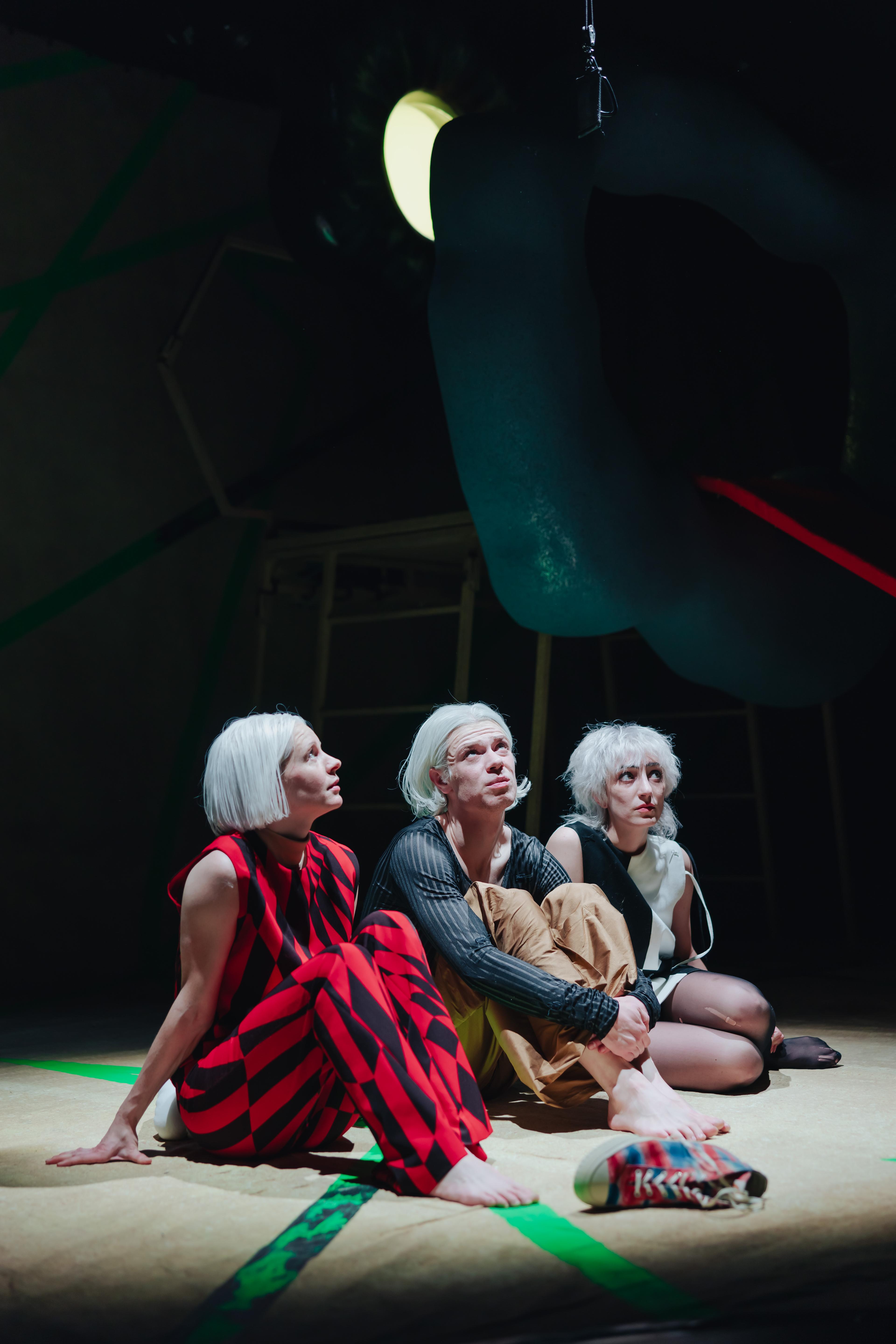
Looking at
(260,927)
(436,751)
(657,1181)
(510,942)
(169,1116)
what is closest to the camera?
(657,1181)

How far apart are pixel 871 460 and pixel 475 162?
52.3 inches

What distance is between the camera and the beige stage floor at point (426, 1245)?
124 centimetres

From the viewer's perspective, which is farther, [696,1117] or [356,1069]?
[696,1117]

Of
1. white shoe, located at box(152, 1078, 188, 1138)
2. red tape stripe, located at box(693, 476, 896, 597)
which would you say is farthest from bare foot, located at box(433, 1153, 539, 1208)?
red tape stripe, located at box(693, 476, 896, 597)

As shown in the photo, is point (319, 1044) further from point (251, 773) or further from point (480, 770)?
point (480, 770)

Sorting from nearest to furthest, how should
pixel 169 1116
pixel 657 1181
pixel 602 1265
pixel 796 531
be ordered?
1. pixel 602 1265
2. pixel 657 1181
3. pixel 169 1116
4. pixel 796 531

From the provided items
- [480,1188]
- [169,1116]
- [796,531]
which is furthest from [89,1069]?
[796,531]

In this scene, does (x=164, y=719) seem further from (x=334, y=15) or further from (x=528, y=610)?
(x=334, y=15)

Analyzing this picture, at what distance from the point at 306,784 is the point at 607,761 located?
0.82m

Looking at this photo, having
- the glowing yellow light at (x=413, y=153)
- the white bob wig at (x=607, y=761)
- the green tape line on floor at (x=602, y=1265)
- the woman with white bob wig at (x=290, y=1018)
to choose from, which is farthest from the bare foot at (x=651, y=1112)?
the glowing yellow light at (x=413, y=153)

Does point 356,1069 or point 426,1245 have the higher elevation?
point 356,1069

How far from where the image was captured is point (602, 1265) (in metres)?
1.36

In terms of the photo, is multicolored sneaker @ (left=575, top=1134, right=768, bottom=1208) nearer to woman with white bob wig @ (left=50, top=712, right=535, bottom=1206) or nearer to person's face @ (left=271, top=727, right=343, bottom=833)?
woman with white bob wig @ (left=50, top=712, right=535, bottom=1206)

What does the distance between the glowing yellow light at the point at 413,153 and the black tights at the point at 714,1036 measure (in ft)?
8.40
